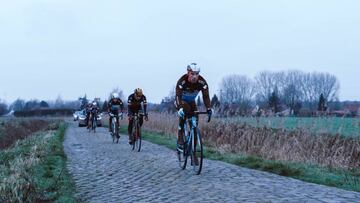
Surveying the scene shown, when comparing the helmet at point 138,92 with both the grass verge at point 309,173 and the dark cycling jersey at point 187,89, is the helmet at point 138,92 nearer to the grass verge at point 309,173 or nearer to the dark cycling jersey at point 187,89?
the grass verge at point 309,173

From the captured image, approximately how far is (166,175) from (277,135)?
26.8 feet

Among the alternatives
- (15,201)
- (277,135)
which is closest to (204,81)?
(15,201)

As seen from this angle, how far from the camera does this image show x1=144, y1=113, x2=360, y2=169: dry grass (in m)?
15.6

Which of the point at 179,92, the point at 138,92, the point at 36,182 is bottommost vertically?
the point at 36,182

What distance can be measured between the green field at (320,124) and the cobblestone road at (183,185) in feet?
17.1

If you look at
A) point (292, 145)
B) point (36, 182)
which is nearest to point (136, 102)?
point (292, 145)

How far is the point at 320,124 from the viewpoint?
18219 mm

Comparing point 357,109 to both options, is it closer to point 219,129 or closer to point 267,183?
point 219,129

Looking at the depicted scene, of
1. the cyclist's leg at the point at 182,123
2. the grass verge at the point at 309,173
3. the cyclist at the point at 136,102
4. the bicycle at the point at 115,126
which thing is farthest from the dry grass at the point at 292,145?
the cyclist's leg at the point at 182,123

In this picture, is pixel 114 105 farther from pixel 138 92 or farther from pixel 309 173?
pixel 309 173

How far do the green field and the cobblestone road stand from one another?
5209 mm

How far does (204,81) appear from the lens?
11.9 meters

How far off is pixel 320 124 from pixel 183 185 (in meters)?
9.62

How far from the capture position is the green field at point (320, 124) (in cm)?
1736
